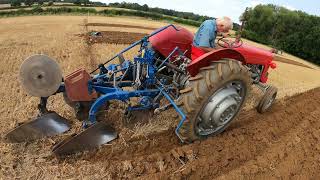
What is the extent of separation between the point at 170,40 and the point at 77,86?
5.77ft

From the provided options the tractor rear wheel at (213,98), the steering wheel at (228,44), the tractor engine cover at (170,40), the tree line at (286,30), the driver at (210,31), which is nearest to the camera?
the tractor rear wheel at (213,98)

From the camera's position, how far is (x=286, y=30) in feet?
130

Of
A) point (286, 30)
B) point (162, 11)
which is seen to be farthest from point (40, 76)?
point (162, 11)

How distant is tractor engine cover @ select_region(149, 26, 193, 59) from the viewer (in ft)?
19.8

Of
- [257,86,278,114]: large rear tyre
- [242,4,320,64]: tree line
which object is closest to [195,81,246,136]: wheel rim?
[257,86,278,114]: large rear tyre

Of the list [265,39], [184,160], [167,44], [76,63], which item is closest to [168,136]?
[184,160]

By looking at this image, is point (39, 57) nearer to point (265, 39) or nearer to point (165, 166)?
point (165, 166)

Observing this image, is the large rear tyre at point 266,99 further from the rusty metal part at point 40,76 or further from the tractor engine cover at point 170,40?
the rusty metal part at point 40,76

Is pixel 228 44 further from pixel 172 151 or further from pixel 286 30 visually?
pixel 286 30

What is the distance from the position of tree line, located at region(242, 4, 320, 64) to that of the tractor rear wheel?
30.8 meters

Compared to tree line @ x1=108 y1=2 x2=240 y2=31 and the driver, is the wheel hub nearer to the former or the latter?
the driver

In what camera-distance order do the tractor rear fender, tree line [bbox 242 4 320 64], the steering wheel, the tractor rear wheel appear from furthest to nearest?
tree line [bbox 242 4 320 64] < the steering wheel < the tractor rear fender < the tractor rear wheel

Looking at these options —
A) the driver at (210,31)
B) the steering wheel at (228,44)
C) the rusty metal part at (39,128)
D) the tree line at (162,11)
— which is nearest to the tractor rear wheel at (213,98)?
the driver at (210,31)

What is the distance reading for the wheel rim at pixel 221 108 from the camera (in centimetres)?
500
